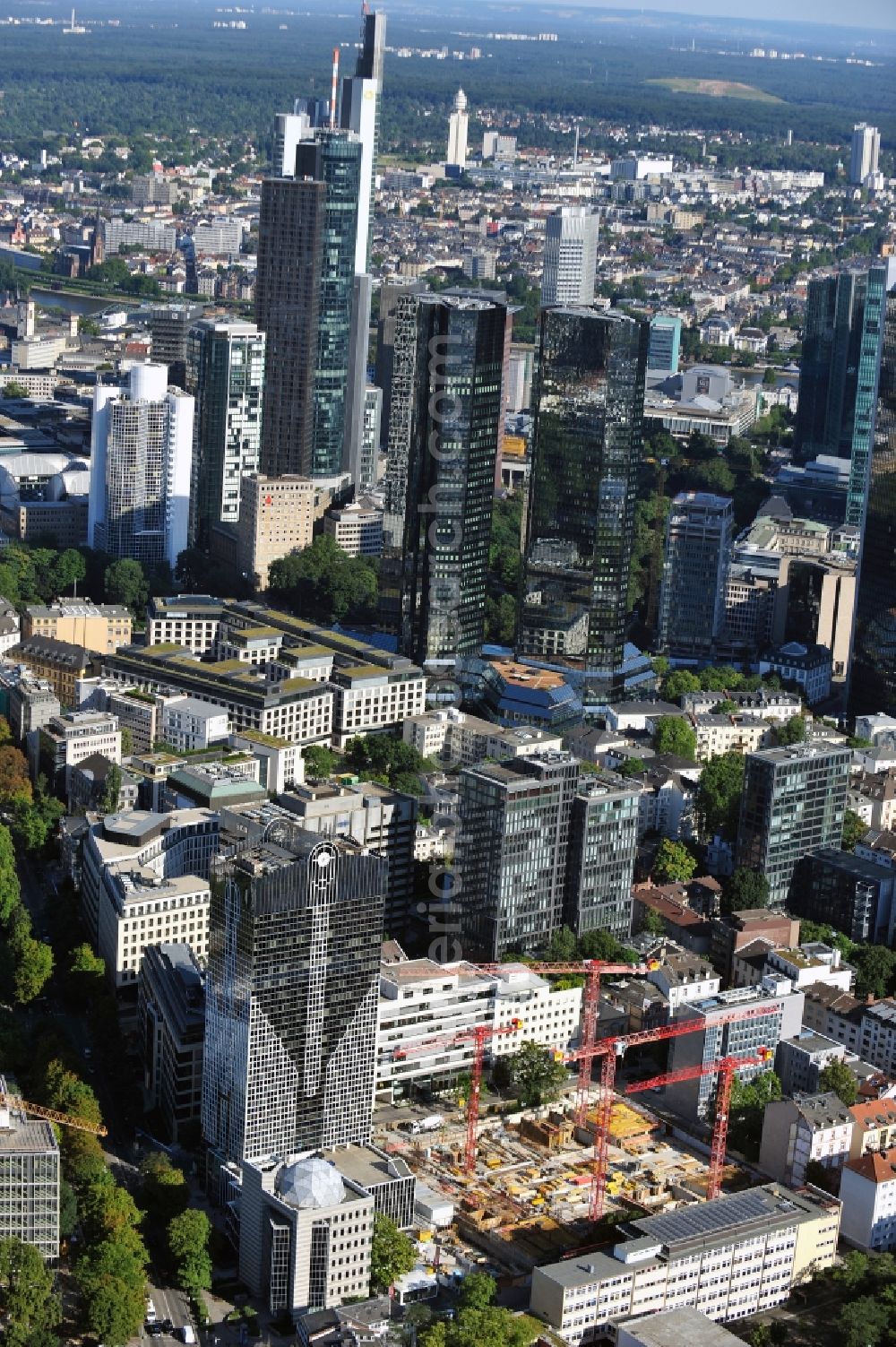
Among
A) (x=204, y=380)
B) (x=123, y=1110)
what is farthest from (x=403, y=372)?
(x=123, y=1110)

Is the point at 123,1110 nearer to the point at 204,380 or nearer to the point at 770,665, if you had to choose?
the point at 770,665

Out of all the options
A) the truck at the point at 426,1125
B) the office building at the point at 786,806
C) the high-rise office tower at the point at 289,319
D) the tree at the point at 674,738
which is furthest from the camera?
the high-rise office tower at the point at 289,319

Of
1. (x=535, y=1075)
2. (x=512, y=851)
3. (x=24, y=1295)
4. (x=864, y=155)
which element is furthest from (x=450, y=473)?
(x=864, y=155)

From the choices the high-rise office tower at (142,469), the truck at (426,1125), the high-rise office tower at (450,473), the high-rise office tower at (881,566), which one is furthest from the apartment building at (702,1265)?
the high-rise office tower at (142,469)

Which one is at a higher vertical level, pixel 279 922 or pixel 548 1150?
pixel 279 922

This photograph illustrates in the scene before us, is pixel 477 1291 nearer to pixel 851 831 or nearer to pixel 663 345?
pixel 851 831

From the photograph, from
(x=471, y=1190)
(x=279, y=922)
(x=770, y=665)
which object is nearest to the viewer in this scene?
(x=279, y=922)

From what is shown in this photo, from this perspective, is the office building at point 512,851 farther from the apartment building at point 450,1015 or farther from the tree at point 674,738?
the tree at point 674,738
